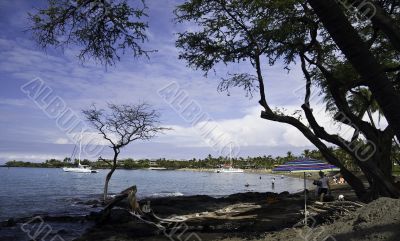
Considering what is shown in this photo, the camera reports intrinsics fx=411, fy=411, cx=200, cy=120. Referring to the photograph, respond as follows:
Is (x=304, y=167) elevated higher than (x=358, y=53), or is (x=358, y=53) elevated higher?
(x=358, y=53)

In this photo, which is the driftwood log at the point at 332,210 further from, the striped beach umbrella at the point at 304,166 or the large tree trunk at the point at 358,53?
the large tree trunk at the point at 358,53

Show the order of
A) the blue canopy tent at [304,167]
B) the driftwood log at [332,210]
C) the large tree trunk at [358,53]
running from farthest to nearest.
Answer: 1. the blue canopy tent at [304,167]
2. the driftwood log at [332,210]
3. the large tree trunk at [358,53]

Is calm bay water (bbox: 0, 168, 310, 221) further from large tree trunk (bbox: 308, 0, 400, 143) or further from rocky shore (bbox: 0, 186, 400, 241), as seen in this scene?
large tree trunk (bbox: 308, 0, 400, 143)

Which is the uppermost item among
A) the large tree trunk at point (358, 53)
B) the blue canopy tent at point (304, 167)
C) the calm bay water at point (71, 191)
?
the large tree trunk at point (358, 53)

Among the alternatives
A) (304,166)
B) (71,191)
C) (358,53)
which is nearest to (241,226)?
(304,166)

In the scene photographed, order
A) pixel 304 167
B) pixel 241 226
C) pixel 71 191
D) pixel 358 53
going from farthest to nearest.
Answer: pixel 71 191, pixel 241 226, pixel 304 167, pixel 358 53

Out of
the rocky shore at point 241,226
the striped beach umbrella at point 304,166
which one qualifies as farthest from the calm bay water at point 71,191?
the striped beach umbrella at point 304,166

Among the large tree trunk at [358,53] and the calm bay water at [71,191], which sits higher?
the large tree trunk at [358,53]

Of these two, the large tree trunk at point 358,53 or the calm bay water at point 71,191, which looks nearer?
the large tree trunk at point 358,53

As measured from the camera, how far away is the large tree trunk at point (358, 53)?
4410 millimetres

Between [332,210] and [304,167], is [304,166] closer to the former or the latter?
[304,167]

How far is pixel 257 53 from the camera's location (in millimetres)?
18875

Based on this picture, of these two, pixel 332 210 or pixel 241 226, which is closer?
pixel 332 210

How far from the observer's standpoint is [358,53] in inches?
178
